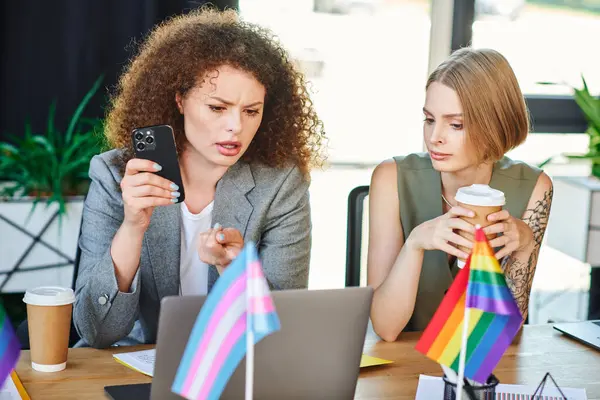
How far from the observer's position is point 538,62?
403cm

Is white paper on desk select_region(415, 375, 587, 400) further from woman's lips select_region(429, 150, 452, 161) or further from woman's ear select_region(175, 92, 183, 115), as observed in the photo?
woman's ear select_region(175, 92, 183, 115)

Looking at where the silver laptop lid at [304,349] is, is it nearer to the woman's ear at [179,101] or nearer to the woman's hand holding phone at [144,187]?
the woman's hand holding phone at [144,187]

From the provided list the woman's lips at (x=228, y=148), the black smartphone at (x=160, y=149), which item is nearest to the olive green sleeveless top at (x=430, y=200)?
the woman's lips at (x=228, y=148)

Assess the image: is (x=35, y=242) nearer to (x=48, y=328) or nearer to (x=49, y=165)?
(x=49, y=165)

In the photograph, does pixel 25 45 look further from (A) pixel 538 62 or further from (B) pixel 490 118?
(A) pixel 538 62

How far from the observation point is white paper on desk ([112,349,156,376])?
58.5 inches

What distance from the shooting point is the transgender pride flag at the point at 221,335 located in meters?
1.06

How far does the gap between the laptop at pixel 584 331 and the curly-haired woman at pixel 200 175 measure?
22.4 inches

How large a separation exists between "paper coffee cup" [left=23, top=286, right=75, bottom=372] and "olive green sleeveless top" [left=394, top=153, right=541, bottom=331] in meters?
0.86

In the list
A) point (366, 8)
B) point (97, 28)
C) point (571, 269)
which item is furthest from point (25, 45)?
point (571, 269)

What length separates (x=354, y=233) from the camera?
2.06 metres

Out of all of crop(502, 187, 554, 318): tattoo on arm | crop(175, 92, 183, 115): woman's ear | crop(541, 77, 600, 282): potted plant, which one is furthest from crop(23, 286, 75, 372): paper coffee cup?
crop(541, 77, 600, 282): potted plant

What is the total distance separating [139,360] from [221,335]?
0.51 meters

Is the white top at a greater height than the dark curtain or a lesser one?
lesser
